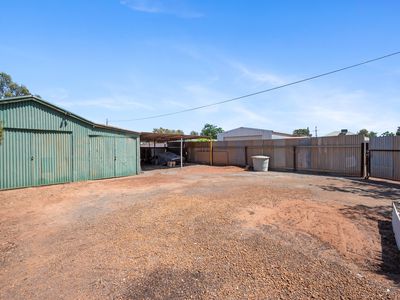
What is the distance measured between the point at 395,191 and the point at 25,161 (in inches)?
558

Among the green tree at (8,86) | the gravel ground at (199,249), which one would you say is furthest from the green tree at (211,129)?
the gravel ground at (199,249)

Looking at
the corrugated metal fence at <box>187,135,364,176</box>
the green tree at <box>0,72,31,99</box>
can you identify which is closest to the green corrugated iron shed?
the corrugated metal fence at <box>187,135,364,176</box>

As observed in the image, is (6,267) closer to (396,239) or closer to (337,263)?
(337,263)

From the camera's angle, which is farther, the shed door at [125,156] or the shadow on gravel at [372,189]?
the shed door at [125,156]

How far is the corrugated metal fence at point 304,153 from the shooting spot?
12.5m

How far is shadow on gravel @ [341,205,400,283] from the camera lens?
331 centimetres

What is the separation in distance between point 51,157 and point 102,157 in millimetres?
2484

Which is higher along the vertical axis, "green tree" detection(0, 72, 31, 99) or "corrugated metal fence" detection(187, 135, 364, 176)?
"green tree" detection(0, 72, 31, 99)

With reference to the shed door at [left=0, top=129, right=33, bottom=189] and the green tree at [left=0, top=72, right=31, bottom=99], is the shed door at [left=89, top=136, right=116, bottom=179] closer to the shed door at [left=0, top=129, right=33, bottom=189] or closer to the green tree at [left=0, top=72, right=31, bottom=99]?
the shed door at [left=0, top=129, right=33, bottom=189]

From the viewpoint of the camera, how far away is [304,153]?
48.3ft

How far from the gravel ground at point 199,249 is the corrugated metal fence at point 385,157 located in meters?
4.57

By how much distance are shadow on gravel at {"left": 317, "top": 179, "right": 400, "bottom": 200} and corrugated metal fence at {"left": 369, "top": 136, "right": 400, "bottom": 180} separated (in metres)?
0.76

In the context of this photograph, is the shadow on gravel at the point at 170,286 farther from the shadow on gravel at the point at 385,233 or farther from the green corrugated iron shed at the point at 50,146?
the green corrugated iron shed at the point at 50,146

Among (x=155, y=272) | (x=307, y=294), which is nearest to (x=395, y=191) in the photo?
(x=307, y=294)
